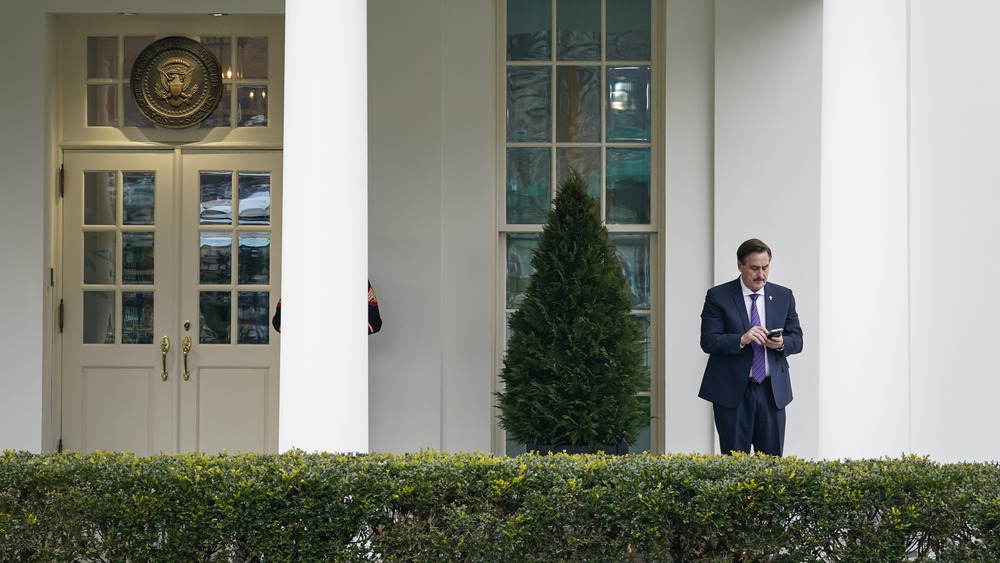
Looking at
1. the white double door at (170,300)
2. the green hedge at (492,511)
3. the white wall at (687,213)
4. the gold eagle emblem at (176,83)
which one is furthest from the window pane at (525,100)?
the green hedge at (492,511)

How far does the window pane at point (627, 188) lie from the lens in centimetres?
782

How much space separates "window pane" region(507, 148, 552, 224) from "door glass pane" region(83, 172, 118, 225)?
3.26 meters

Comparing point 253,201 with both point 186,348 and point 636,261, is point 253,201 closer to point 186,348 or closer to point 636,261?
point 186,348

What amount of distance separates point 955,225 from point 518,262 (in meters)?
3.32

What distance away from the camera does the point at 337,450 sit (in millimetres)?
4848

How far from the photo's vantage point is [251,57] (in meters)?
7.91

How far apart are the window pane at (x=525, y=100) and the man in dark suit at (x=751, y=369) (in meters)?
2.35

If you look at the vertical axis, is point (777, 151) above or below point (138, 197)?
above

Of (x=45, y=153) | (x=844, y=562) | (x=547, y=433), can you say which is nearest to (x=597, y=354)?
(x=547, y=433)

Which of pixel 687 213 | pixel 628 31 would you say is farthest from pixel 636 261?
pixel 628 31

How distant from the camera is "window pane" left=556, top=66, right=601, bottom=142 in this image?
25.7ft

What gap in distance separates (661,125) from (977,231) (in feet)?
8.95

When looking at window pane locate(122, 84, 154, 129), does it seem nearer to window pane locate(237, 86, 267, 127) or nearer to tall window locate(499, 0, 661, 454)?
window pane locate(237, 86, 267, 127)

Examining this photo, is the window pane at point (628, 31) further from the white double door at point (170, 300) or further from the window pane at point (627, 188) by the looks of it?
the white double door at point (170, 300)
